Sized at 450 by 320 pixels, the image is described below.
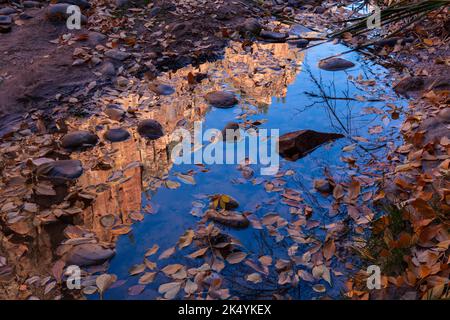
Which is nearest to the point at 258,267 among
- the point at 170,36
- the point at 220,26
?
the point at 170,36

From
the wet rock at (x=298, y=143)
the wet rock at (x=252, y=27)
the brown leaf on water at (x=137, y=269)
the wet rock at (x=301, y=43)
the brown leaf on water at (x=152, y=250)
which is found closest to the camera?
the brown leaf on water at (x=137, y=269)

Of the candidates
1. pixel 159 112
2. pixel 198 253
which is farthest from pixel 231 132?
pixel 198 253

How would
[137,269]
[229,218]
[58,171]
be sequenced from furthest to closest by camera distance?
[58,171]
[229,218]
[137,269]

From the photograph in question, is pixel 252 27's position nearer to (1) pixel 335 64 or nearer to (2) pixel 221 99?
(1) pixel 335 64

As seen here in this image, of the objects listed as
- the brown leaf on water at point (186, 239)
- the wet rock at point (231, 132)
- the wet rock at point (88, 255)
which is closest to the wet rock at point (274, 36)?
the wet rock at point (231, 132)

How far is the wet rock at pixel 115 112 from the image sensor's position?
3.88 m

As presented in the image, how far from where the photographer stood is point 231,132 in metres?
3.67

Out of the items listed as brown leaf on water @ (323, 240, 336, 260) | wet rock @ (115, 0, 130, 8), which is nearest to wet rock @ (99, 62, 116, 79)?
wet rock @ (115, 0, 130, 8)

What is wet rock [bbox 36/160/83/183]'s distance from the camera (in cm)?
306

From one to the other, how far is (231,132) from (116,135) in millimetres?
924

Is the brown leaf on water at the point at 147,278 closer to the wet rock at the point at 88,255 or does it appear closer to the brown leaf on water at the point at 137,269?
the brown leaf on water at the point at 137,269

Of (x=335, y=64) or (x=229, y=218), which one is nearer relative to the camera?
(x=229, y=218)

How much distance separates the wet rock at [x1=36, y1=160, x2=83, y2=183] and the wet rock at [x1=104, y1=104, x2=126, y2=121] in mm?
846

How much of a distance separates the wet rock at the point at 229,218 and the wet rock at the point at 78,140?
4.22 feet
